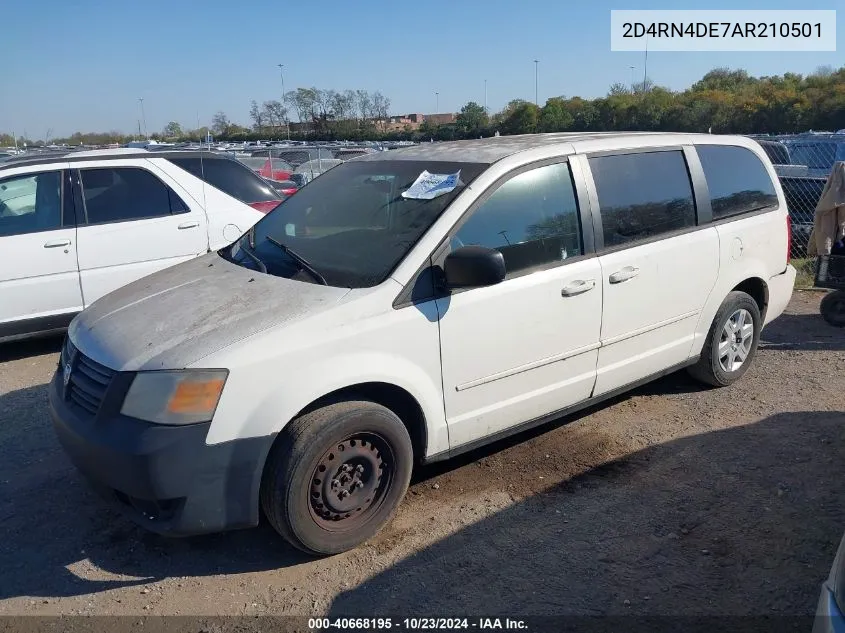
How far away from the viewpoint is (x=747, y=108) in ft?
102

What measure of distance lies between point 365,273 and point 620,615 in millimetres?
1888

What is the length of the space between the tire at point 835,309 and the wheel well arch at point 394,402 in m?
5.32

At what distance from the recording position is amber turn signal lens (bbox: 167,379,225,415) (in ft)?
9.40

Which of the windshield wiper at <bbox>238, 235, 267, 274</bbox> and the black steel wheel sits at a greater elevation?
the windshield wiper at <bbox>238, 235, 267, 274</bbox>

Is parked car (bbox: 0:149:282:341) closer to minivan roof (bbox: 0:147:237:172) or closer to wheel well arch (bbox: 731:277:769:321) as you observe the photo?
minivan roof (bbox: 0:147:237:172)

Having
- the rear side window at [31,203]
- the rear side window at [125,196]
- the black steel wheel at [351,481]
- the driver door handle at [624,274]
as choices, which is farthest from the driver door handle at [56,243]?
the driver door handle at [624,274]

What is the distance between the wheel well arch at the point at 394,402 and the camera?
10.5 feet

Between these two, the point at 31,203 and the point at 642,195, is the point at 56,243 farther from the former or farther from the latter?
the point at 642,195

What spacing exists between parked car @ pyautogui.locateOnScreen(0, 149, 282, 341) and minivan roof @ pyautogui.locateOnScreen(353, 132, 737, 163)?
2817 millimetres

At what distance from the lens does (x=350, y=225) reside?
3926 millimetres

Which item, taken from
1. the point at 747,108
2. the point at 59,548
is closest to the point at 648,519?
the point at 59,548

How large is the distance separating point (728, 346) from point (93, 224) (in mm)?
5420

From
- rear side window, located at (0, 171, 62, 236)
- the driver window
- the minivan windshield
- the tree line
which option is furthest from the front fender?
the tree line

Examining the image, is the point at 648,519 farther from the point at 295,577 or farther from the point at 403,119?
the point at 403,119
